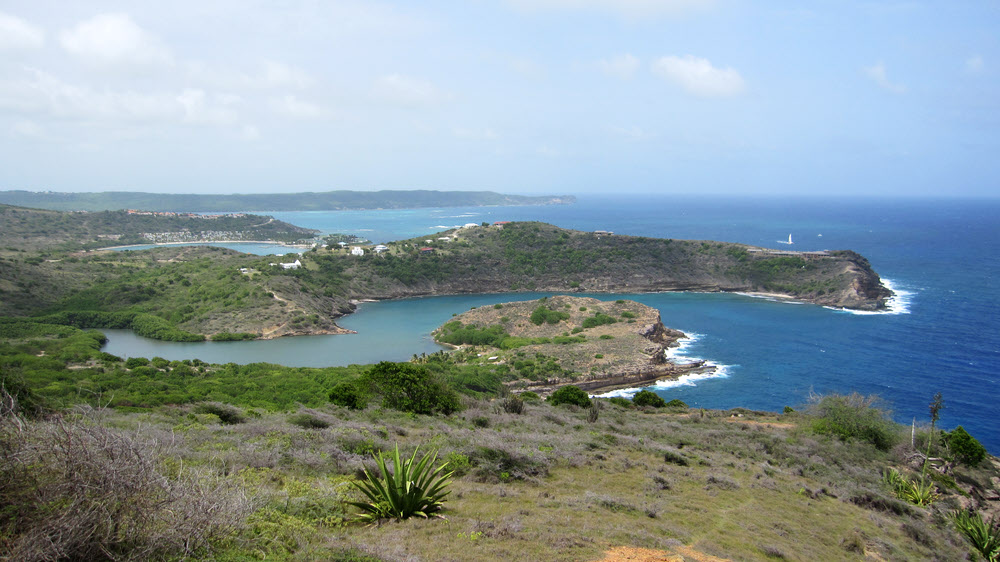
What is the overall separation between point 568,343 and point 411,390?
2437 centimetres

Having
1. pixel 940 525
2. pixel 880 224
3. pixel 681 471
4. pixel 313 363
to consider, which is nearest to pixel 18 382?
pixel 681 471

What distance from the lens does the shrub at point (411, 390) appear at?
17594 mm

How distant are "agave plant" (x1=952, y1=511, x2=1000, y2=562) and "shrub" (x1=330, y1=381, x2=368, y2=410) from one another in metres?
15.3

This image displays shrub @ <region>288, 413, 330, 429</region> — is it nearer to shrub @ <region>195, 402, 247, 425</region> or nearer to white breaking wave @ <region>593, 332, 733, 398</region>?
shrub @ <region>195, 402, 247, 425</region>

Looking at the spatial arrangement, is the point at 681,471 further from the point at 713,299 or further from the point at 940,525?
the point at 713,299

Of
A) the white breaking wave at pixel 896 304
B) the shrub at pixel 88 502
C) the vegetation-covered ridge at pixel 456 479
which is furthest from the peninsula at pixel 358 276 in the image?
the shrub at pixel 88 502

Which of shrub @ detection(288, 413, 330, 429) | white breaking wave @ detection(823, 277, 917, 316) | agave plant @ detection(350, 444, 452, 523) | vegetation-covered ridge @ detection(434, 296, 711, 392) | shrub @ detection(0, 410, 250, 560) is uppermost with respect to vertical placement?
shrub @ detection(0, 410, 250, 560)

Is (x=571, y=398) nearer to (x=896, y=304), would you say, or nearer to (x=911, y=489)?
(x=911, y=489)

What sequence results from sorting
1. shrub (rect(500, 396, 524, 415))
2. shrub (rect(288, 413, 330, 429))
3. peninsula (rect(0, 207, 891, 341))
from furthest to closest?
peninsula (rect(0, 207, 891, 341)) < shrub (rect(500, 396, 524, 415)) < shrub (rect(288, 413, 330, 429))

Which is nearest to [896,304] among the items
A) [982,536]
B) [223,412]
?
[982,536]

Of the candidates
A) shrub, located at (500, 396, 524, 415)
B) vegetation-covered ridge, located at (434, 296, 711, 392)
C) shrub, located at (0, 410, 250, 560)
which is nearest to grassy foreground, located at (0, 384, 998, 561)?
shrub, located at (0, 410, 250, 560)

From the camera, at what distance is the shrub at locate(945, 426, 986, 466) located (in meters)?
17.0

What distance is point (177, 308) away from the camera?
165 ft

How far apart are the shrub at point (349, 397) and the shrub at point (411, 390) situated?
→ 1.56 ft
